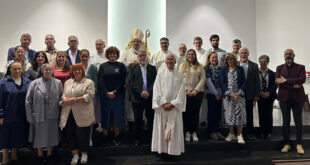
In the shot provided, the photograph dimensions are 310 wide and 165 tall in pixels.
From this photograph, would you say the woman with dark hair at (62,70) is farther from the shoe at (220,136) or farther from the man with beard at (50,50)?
the shoe at (220,136)

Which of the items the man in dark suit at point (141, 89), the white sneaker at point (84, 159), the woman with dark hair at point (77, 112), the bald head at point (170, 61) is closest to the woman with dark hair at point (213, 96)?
the bald head at point (170, 61)

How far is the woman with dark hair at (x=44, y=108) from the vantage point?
10.4 ft

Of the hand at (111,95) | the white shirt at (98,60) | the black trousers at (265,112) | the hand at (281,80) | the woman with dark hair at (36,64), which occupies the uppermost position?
the white shirt at (98,60)

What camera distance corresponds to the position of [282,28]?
20.8 ft

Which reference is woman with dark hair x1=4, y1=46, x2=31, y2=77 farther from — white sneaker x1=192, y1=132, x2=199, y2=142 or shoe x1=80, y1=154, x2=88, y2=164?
white sneaker x1=192, y1=132, x2=199, y2=142

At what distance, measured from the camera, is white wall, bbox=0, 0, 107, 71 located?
18.3ft

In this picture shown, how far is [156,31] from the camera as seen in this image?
677cm

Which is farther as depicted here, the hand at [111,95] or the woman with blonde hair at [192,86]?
the woman with blonde hair at [192,86]

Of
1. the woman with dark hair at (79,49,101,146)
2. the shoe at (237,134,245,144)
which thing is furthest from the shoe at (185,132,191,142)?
the woman with dark hair at (79,49,101,146)

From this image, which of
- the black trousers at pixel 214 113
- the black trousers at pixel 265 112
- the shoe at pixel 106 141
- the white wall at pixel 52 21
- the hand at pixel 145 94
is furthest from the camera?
the white wall at pixel 52 21

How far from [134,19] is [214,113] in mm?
3850

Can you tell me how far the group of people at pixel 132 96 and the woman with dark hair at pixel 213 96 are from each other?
17 mm

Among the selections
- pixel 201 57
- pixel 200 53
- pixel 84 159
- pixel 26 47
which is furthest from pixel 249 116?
pixel 26 47

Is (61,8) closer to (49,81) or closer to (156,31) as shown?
(156,31)
